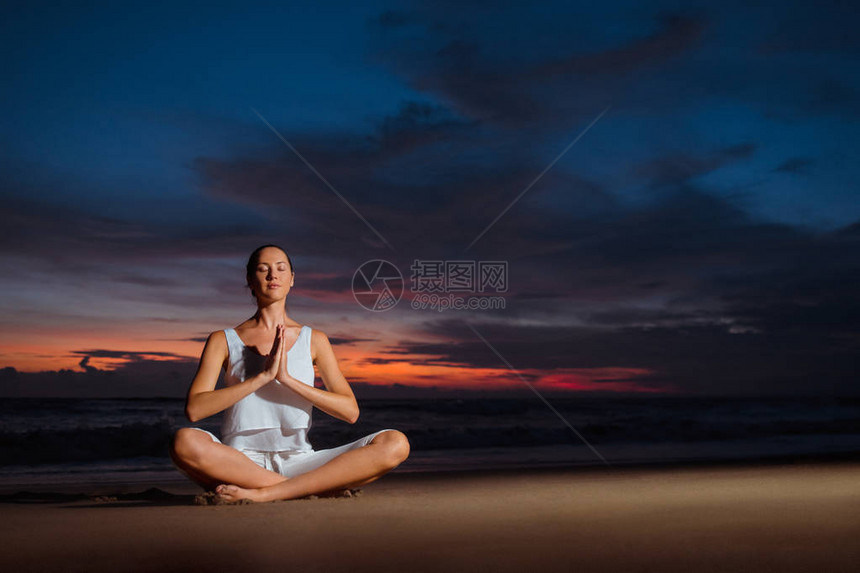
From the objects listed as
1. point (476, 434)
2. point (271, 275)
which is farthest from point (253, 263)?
point (476, 434)

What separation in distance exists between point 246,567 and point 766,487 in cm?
366

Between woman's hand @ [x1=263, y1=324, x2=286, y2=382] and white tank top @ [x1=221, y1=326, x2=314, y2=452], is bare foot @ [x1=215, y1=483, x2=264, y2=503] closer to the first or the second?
white tank top @ [x1=221, y1=326, x2=314, y2=452]

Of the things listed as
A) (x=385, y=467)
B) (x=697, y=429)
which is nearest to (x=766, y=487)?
(x=385, y=467)

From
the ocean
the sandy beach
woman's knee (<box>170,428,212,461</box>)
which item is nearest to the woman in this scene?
woman's knee (<box>170,428,212,461</box>)

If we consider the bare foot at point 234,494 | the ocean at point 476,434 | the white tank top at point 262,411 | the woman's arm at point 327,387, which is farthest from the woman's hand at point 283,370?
the ocean at point 476,434

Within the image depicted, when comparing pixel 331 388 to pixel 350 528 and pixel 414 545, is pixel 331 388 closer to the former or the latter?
pixel 350 528

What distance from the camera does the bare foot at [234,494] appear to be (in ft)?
13.8

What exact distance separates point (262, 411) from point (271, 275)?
0.78 meters

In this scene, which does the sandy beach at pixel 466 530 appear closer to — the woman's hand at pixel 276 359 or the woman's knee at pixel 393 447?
the woman's knee at pixel 393 447

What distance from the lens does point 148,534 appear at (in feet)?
11.0

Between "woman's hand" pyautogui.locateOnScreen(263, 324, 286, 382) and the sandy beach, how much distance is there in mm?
695

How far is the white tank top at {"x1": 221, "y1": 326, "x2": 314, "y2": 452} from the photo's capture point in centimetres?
438

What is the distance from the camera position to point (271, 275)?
448 centimetres

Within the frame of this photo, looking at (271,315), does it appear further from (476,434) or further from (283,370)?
(476,434)
